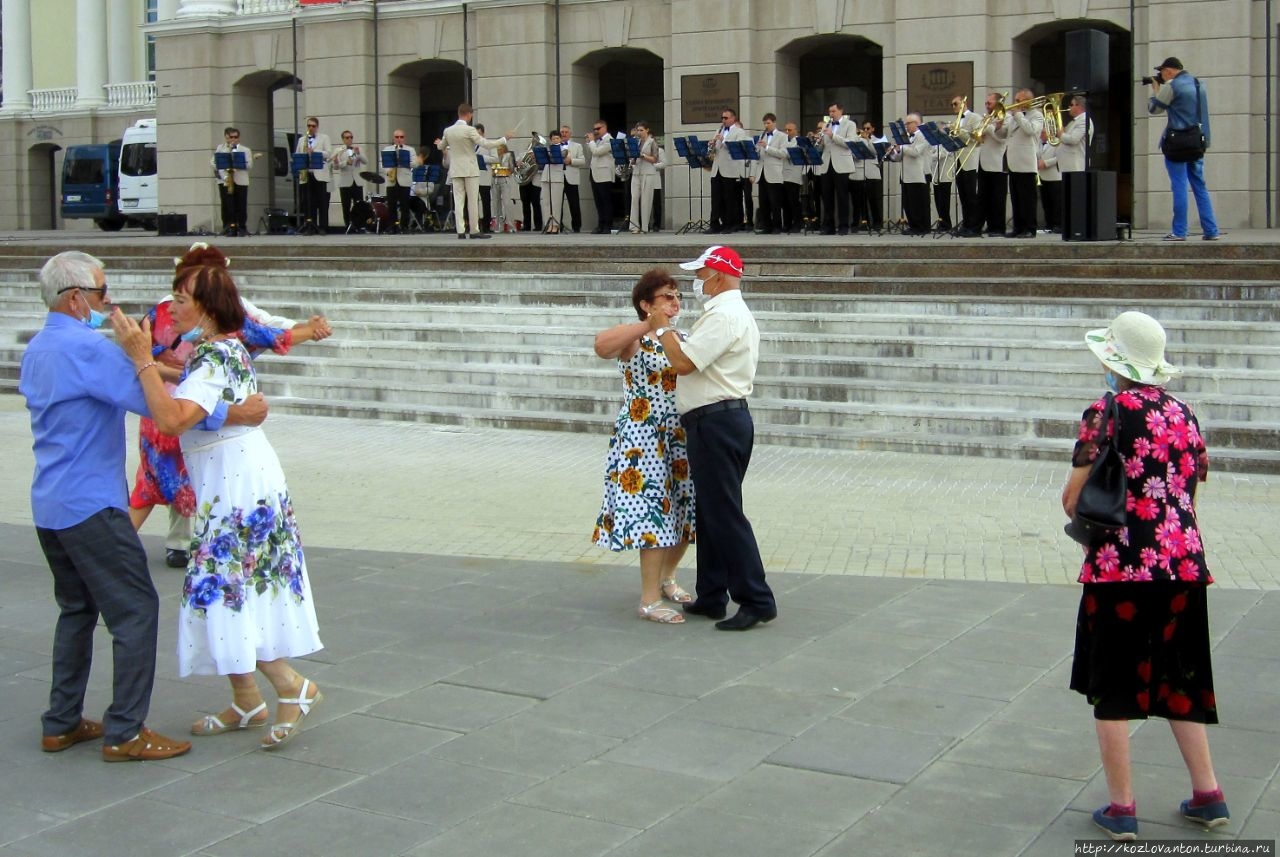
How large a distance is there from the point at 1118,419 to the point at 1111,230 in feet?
40.7

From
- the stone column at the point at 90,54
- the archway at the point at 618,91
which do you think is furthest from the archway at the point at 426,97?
the stone column at the point at 90,54

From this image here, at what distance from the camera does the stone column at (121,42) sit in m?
45.7

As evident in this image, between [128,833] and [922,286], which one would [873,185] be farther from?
[128,833]

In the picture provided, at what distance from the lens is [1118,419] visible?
4711mm

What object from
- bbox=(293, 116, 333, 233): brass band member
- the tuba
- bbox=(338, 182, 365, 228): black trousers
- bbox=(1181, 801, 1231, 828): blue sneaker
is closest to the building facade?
the tuba

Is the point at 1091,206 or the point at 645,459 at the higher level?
the point at 1091,206

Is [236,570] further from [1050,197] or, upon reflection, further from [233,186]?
[233,186]

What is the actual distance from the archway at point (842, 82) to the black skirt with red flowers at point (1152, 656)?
25.5 m

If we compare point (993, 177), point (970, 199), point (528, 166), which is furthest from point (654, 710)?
point (528, 166)

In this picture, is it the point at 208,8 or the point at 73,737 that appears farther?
the point at 208,8

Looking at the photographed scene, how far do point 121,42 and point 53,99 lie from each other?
2719 millimetres

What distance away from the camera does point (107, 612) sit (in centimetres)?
557

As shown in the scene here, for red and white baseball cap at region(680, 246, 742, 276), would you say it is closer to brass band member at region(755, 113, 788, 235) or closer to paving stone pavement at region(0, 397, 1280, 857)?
paving stone pavement at region(0, 397, 1280, 857)

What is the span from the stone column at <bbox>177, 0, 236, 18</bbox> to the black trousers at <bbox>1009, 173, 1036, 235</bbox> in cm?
1914
